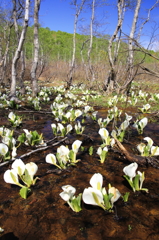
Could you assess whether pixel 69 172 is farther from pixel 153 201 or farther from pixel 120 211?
pixel 153 201

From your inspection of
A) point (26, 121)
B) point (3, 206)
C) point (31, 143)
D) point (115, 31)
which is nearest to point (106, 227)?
point (3, 206)

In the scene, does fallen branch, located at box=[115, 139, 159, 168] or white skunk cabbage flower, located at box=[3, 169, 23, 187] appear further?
fallen branch, located at box=[115, 139, 159, 168]

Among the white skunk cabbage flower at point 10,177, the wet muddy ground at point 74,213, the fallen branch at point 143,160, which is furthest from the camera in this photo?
the fallen branch at point 143,160

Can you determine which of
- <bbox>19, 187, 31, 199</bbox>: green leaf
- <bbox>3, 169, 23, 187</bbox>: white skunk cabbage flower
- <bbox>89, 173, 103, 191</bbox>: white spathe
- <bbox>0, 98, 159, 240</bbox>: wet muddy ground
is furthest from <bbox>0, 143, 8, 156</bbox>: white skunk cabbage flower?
<bbox>89, 173, 103, 191</bbox>: white spathe

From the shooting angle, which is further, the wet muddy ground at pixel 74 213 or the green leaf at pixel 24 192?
the green leaf at pixel 24 192

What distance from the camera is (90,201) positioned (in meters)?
1.25

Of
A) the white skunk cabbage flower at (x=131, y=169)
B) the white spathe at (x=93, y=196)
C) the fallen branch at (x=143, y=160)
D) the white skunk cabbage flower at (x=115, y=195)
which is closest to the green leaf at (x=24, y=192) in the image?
the white spathe at (x=93, y=196)

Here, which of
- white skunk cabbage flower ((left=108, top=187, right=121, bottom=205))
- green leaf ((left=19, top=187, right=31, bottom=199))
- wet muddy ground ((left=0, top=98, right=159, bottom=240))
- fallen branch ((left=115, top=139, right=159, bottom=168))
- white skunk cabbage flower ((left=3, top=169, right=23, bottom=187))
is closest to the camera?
wet muddy ground ((left=0, top=98, right=159, bottom=240))

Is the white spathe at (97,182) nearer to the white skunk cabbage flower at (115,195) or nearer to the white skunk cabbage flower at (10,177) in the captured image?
the white skunk cabbage flower at (115,195)

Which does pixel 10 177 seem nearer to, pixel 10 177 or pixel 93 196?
pixel 10 177

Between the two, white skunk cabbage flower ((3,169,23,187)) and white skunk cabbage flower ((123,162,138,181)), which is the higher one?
white skunk cabbage flower ((123,162,138,181))

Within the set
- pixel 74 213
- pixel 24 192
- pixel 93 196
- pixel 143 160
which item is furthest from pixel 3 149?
pixel 143 160

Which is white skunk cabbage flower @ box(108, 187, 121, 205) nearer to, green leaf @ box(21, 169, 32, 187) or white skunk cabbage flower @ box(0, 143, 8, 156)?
green leaf @ box(21, 169, 32, 187)

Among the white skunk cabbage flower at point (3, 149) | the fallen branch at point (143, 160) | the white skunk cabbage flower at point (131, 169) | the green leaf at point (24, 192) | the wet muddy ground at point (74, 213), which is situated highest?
the white skunk cabbage flower at point (131, 169)
